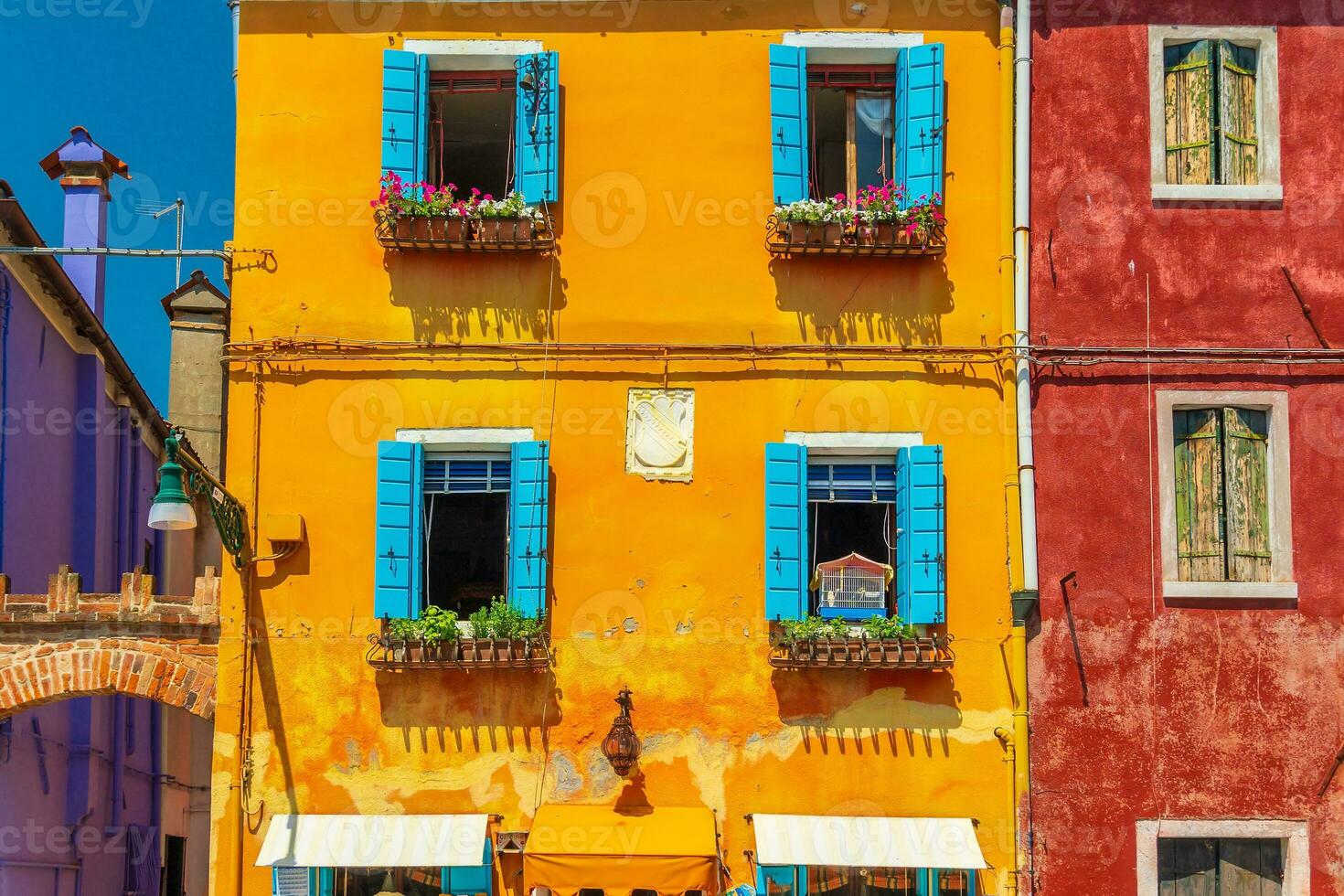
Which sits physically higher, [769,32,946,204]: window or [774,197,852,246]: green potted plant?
[769,32,946,204]: window

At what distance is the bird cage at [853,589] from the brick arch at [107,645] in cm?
464

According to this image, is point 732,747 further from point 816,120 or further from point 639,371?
point 816,120

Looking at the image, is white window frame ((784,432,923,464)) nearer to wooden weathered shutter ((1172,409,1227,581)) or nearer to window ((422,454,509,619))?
wooden weathered shutter ((1172,409,1227,581))

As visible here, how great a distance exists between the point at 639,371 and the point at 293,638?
3.34m

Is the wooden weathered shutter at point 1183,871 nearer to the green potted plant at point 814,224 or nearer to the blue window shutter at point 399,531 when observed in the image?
the green potted plant at point 814,224

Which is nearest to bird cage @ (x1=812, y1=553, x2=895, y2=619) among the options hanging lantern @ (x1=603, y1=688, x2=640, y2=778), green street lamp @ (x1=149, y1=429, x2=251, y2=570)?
hanging lantern @ (x1=603, y1=688, x2=640, y2=778)

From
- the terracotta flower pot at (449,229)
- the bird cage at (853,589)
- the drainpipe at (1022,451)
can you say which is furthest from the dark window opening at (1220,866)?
the terracotta flower pot at (449,229)

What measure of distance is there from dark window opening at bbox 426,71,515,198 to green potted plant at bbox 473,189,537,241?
634 millimetres

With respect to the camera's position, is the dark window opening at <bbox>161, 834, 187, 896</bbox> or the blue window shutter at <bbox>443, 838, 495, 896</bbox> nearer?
the blue window shutter at <bbox>443, 838, 495, 896</bbox>

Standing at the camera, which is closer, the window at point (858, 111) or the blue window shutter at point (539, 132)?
the blue window shutter at point (539, 132)

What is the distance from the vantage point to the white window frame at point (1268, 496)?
12148 millimetres

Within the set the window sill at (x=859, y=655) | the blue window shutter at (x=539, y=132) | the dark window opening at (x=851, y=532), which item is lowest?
the window sill at (x=859, y=655)

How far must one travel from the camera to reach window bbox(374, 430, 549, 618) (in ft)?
39.6

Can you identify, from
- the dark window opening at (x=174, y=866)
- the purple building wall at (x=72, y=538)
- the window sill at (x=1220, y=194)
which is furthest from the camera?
the dark window opening at (x=174, y=866)
